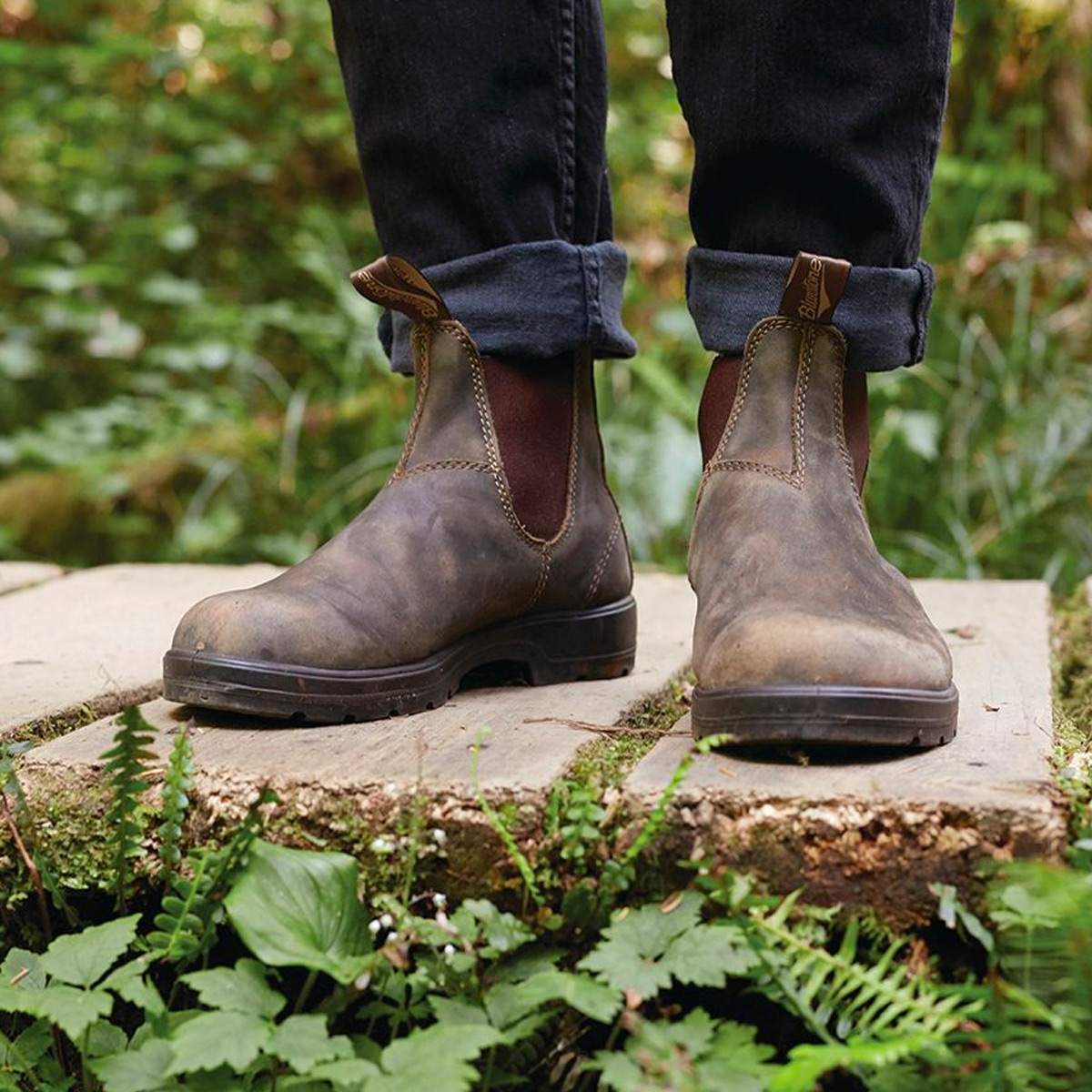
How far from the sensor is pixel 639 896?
0.89 meters

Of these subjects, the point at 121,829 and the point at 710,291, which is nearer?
the point at 121,829

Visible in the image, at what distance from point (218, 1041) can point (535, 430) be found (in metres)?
0.69

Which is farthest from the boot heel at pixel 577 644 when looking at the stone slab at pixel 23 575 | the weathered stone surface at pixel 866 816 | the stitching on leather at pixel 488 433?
the stone slab at pixel 23 575

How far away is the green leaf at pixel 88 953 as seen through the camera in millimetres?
829

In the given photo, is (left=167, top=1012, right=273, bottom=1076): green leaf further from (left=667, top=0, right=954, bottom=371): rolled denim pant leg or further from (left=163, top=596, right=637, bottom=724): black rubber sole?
(left=667, top=0, right=954, bottom=371): rolled denim pant leg

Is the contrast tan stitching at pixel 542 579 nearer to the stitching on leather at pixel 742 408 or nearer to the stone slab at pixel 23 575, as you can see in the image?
the stitching on leather at pixel 742 408

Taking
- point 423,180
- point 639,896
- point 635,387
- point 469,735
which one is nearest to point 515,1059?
point 639,896

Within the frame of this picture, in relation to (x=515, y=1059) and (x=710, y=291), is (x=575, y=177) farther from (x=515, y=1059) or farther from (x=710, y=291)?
(x=515, y=1059)

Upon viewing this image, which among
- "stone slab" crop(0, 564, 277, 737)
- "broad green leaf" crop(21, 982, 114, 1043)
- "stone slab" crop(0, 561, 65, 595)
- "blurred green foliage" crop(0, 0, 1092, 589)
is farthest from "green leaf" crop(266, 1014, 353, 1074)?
"blurred green foliage" crop(0, 0, 1092, 589)

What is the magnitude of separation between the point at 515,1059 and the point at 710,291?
2.18 feet

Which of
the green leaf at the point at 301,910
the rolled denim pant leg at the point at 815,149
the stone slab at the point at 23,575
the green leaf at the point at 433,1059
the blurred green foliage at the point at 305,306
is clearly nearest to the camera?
the green leaf at the point at 433,1059

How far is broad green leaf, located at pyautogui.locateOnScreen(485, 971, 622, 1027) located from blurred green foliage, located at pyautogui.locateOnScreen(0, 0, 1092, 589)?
1657 millimetres

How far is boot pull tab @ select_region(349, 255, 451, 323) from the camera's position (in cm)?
119

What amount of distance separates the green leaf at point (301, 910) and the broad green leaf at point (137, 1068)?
0.27ft
